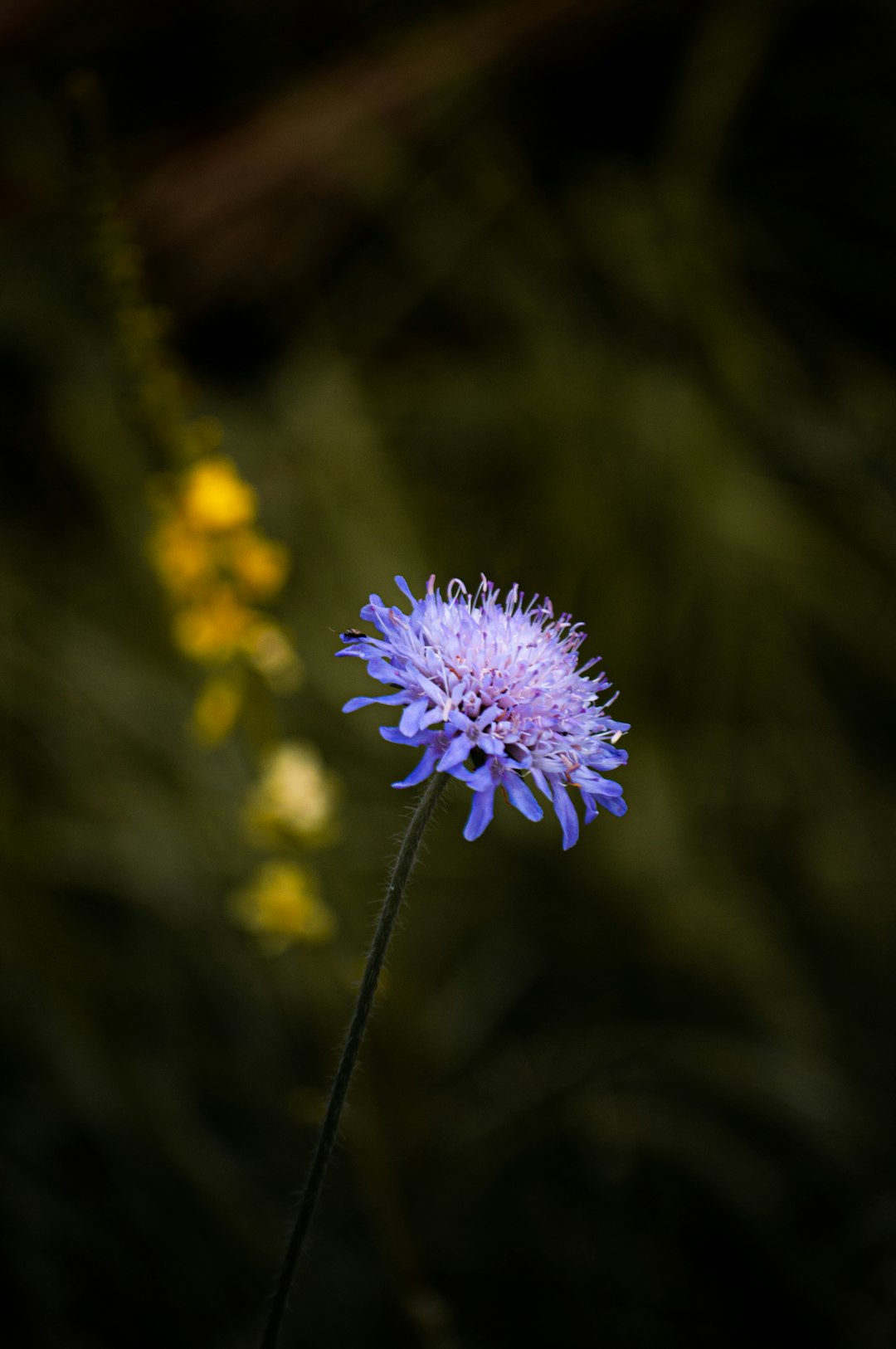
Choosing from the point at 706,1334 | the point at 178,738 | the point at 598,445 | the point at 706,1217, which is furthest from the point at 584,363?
the point at 706,1334

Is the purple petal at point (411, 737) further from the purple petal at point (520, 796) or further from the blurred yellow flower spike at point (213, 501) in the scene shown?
the blurred yellow flower spike at point (213, 501)

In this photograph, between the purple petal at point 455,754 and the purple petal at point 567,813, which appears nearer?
the purple petal at point 455,754

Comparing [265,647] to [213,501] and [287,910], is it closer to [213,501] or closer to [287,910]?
[213,501]

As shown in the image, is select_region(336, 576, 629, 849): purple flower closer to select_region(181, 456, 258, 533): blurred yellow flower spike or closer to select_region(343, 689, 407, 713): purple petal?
select_region(343, 689, 407, 713): purple petal

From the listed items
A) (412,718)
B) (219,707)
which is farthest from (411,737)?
(219,707)

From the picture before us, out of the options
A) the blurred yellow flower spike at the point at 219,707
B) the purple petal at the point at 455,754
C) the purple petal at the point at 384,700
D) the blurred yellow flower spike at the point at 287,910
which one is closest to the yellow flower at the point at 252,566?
the blurred yellow flower spike at the point at 219,707
